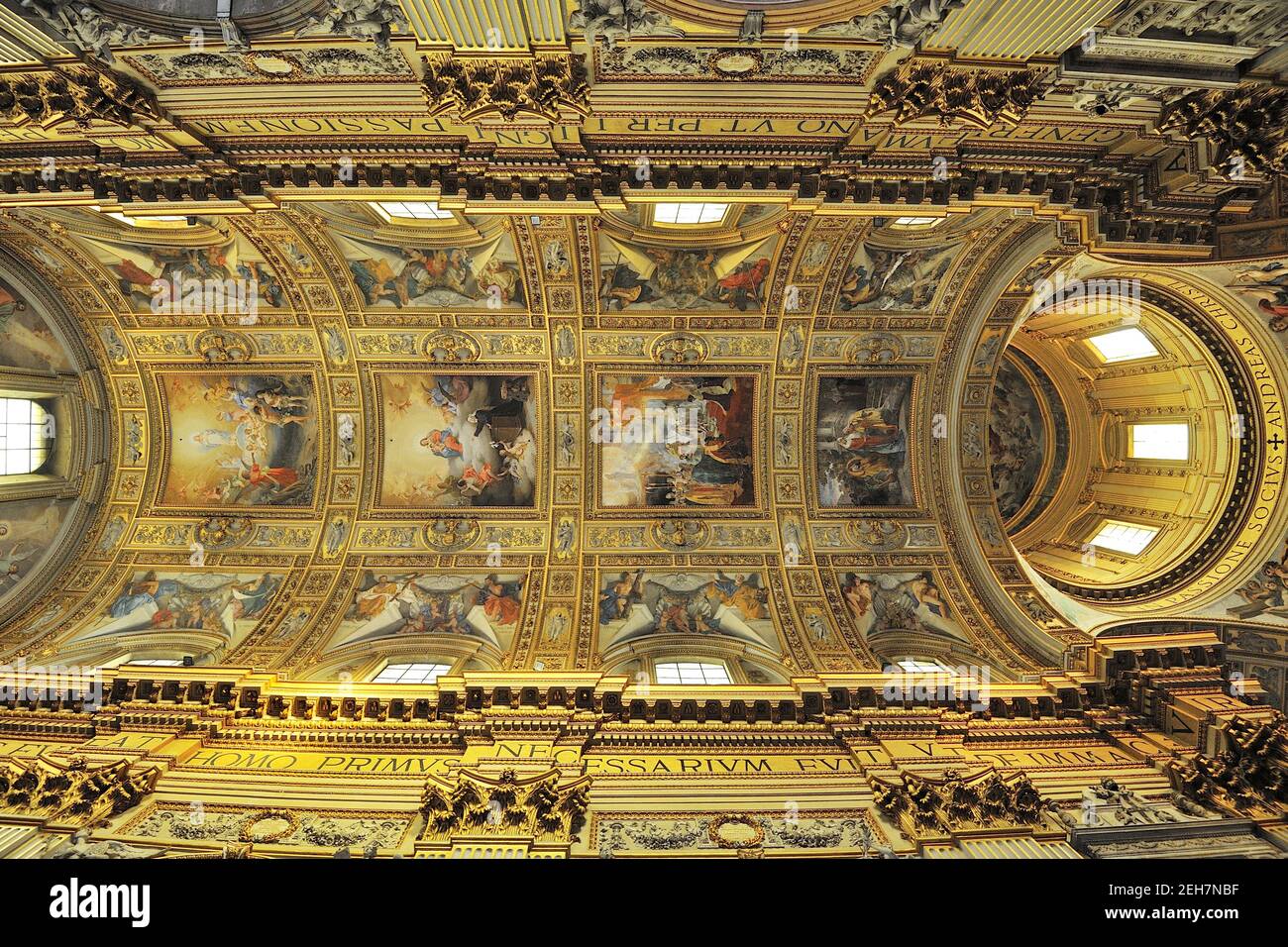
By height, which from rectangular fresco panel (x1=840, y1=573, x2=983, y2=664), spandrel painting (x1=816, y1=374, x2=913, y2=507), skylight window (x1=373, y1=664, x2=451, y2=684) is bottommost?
skylight window (x1=373, y1=664, x2=451, y2=684)

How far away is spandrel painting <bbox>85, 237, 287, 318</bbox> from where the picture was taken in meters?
13.6

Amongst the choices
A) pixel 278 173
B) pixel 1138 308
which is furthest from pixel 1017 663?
pixel 278 173

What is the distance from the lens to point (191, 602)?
14375 mm

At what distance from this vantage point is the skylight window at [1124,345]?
1517 centimetres

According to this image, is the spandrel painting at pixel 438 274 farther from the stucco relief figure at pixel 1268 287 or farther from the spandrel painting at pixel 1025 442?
the spandrel painting at pixel 1025 442

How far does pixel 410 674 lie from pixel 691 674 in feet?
19.5

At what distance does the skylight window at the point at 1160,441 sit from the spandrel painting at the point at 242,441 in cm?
2128

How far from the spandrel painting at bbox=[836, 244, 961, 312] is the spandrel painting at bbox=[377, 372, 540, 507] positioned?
784 cm

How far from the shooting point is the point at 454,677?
431 inches

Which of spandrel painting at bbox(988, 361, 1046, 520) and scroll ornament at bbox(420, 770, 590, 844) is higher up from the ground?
spandrel painting at bbox(988, 361, 1046, 520)

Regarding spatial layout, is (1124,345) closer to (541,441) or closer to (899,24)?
(899,24)

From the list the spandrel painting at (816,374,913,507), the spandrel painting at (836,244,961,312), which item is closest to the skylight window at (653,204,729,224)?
the spandrel painting at (836,244,961,312)

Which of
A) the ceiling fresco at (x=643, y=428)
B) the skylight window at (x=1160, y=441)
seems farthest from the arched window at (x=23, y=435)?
the skylight window at (x=1160, y=441)

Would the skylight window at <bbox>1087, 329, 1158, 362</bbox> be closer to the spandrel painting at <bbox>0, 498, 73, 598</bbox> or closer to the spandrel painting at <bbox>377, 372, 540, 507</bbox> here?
the spandrel painting at <bbox>377, 372, 540, 507</bbox>
